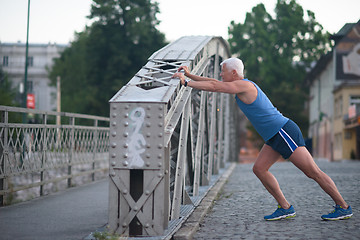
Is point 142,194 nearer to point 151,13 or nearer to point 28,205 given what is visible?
point 28,205

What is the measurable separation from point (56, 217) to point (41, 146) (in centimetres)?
296

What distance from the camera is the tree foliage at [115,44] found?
4712 centimetres

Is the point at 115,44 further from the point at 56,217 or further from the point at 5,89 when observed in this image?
the point at 56,217

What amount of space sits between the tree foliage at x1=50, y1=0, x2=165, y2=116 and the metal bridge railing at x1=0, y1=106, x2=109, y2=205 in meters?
32.8

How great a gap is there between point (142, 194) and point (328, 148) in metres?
49.7

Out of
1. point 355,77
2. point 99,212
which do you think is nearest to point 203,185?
point 99,212

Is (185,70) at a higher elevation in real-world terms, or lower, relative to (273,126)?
higher

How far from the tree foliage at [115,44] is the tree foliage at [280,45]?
328 inches

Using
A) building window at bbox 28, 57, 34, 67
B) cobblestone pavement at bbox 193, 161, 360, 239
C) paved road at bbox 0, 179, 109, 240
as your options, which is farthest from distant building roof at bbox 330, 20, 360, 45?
building window at bbox 28, 57, 34, 67

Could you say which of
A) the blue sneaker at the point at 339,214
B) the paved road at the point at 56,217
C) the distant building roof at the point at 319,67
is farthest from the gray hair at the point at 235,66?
the distant building roof at the point at 319,67

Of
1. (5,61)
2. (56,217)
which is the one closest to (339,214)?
(56,217)

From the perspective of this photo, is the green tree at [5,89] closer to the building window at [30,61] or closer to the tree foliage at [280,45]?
the tree foliage at [280,45]

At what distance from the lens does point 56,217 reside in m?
7.28

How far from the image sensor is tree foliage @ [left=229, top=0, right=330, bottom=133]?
172 ft
